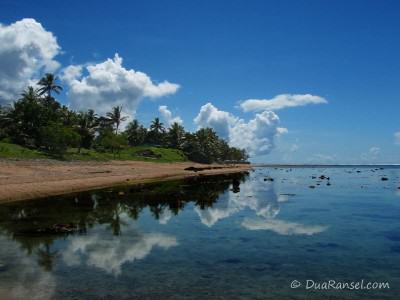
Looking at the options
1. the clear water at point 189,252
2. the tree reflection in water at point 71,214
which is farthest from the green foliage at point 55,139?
the clear water at point 189,252

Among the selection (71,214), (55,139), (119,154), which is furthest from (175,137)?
(71,214)

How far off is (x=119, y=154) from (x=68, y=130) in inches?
1045

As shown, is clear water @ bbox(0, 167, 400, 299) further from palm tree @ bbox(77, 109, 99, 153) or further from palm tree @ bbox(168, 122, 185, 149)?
palm tree @ bbox(168, 122, 185, 149)

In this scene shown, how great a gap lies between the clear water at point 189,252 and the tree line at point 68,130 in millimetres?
63755

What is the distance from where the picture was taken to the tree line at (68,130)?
9700 cm

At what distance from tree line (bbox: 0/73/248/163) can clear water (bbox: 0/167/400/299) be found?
63755mm

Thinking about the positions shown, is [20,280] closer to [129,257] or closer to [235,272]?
[129,257]

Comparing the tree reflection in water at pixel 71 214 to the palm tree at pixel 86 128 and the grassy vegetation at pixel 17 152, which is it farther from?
the palm tree at pixel 86 128

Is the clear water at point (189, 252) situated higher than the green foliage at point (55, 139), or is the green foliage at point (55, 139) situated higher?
the green foliage at point (55, 139)

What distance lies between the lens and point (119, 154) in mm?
124812

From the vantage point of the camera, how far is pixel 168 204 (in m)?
40.2

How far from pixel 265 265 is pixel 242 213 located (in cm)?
1696

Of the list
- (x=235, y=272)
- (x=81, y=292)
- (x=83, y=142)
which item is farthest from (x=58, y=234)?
(x=83, y=142)

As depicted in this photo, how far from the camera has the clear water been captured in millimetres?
14289
